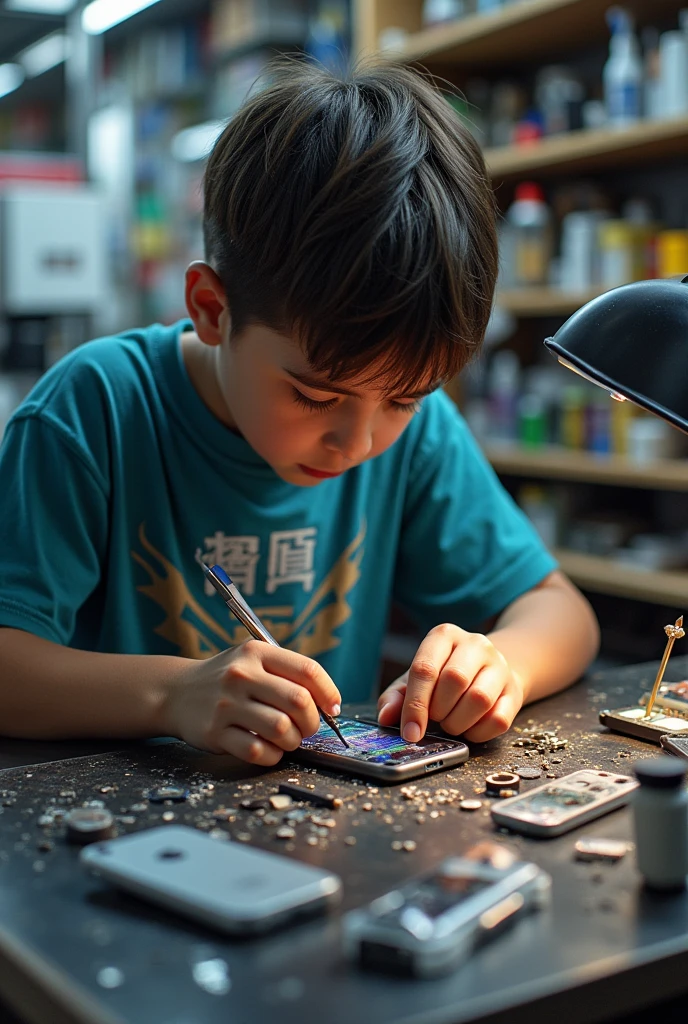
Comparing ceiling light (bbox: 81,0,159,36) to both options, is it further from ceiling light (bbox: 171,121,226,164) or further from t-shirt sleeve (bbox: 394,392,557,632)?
t-shirt sleeve (bbox: 394,392,557,632)

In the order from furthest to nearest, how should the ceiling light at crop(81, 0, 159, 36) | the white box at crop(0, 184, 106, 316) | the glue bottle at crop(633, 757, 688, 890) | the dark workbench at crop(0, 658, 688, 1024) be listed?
the ceiling light at crop(81, 0, 159, 36)
the white box at crop(0, 184, 106, 316)
the glue bottle at crop(633, 757, 688, 890)
the dark workbench at crop(0, 658, 688, 1024)

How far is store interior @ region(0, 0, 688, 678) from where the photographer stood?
237 cm

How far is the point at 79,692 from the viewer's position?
0.97m

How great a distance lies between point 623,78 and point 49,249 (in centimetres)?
137

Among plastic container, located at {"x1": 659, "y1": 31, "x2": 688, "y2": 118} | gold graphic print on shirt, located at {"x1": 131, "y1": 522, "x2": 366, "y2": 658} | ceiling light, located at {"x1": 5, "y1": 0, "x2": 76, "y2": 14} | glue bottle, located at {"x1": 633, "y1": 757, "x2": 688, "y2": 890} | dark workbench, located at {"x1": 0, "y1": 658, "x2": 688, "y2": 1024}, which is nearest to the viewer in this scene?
dark workbench, located at {"x1": 0, "y1": 658, "x2": 688, "y2": 1024}

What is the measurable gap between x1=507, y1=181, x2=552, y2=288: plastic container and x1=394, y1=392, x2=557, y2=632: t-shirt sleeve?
1408 mm

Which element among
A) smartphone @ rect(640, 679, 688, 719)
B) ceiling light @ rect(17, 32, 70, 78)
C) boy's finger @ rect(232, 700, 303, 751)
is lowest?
smartphone @ rect(640, 679, 688, 719)

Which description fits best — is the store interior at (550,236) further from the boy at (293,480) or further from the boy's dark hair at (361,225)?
the boy's dark hair at (361,225)

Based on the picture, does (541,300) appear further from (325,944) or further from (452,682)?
(325,944)

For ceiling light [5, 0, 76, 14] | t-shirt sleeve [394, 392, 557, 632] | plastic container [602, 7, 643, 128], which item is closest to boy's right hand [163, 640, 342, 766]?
t-shirt sleeve [394, 392, 557, 632]

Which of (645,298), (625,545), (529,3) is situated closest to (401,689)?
(645,298)

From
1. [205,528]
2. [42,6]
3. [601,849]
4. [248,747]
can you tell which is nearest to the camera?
[601,849]

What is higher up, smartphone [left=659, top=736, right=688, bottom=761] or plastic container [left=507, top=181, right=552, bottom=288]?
plastic container [left=507, top=181, right=552, bottom=288]

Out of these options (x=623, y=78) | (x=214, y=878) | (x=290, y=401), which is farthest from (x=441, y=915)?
(x=623, y=78)
